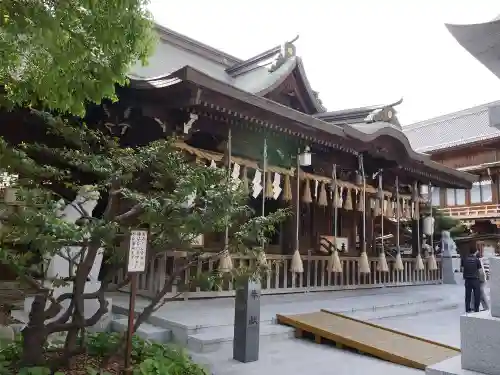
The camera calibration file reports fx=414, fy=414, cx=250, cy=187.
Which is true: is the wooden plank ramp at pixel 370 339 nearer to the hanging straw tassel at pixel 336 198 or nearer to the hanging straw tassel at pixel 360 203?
the hanging straw tassel at pixel 336 198

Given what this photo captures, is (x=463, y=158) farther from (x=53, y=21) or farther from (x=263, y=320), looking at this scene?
(x=53, y=21)

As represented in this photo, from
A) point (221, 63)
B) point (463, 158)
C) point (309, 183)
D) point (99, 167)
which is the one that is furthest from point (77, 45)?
point (463, 158)

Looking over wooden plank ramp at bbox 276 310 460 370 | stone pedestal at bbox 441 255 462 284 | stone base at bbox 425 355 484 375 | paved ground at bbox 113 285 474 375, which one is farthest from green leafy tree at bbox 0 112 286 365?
stone pedestal at bbox 441 255 462 284

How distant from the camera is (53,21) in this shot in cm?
297

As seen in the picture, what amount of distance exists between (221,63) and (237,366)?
1238 cm

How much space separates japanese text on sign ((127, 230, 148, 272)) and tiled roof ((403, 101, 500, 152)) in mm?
26561

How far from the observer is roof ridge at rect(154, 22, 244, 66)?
13.5 meters

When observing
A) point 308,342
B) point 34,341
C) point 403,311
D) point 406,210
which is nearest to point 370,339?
point 308,342

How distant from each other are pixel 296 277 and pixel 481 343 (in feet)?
23.5

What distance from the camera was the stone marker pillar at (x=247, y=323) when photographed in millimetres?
4855

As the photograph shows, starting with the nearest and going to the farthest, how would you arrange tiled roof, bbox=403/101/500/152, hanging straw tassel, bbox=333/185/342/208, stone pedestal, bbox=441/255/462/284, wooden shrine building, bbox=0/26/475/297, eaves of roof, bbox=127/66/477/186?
eaves of roof, bbox=127/66/477/186
wooden shrine building, bbox=0/26/475/297
hanging straw tassel, bbox=333/185/342/208
stone pedestal, bbox=441/255/462/284
tiled roof, bbox=403/101/500/152

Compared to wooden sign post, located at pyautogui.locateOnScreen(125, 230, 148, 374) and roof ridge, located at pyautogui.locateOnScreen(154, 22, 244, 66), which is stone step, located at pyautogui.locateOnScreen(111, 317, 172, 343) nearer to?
wooden sign post, located at pyautogui.locateOnScreen(125, 230, 148, 374)

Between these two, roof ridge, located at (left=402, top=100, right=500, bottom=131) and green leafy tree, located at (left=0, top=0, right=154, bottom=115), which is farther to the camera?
roof ridge, located at (left=402, top=100, right=500, bottom=131)

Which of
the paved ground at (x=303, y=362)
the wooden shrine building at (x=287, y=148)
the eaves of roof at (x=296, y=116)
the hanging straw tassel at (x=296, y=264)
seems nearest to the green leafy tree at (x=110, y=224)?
the paved ground at (x=303, y=362)
